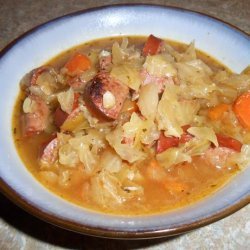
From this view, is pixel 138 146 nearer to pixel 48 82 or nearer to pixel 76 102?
pixel 76 102

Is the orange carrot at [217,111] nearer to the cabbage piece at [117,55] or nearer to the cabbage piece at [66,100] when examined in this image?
the cabbage piece at [117,55]

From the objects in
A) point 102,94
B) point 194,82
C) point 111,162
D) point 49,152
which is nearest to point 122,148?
point 111,162

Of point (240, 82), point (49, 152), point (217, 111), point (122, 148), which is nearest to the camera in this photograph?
point (122, 148)

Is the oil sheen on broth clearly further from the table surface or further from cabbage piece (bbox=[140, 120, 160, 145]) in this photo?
the table surface

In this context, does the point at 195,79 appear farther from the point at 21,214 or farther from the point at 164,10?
the point at 21,214

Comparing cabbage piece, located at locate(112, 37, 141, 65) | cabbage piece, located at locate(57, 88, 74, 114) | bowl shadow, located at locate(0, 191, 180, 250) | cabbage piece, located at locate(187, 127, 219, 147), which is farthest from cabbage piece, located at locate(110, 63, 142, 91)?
bowl shadow, located at locate(0, 191, 180, 250)

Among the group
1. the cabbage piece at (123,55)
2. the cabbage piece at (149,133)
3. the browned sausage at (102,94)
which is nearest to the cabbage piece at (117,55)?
the cabbage piece at (123,55)
